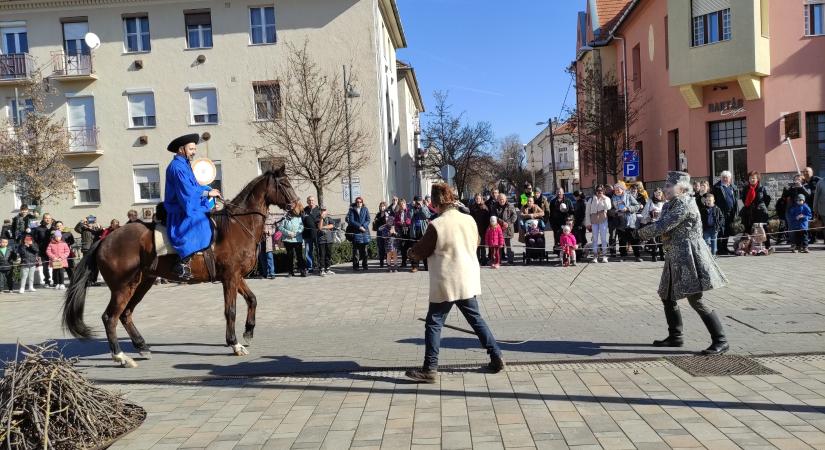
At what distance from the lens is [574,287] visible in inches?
463

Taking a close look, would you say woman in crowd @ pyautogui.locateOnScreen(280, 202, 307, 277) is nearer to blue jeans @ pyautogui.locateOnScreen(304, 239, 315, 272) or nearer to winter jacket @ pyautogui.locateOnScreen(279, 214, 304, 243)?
winter jacket @ pyautogui.locateOnScreen(279, 214, 304, 243)

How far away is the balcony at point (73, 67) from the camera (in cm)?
2953

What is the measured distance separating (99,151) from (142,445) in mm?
28759

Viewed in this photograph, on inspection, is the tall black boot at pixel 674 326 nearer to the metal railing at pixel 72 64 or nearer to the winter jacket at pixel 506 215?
the winter jacket at pixel 506 215

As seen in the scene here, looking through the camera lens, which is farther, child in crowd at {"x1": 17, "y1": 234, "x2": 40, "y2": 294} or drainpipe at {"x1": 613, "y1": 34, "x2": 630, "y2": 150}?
drainpipe at {"x1": 613, "y1": 34, "x2": 630, "y2": 150}

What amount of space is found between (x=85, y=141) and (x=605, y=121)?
2442cm

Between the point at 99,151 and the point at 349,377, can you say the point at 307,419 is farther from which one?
the point at 99,151

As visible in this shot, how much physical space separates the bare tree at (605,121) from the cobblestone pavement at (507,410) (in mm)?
24169

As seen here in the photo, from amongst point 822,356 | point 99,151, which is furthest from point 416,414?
point 99,151

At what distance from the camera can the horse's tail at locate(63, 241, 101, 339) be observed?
24.5ft

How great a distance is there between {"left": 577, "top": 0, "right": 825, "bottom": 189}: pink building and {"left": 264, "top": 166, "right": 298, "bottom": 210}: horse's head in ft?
61.6

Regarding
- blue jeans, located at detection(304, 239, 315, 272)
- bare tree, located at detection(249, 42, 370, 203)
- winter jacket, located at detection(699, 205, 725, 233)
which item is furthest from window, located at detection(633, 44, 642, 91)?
blue jeans, located at detection(304, 239, 315, 272)

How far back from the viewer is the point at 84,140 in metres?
30.1

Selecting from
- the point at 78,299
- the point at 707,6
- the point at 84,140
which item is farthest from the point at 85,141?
the point at 707,6
